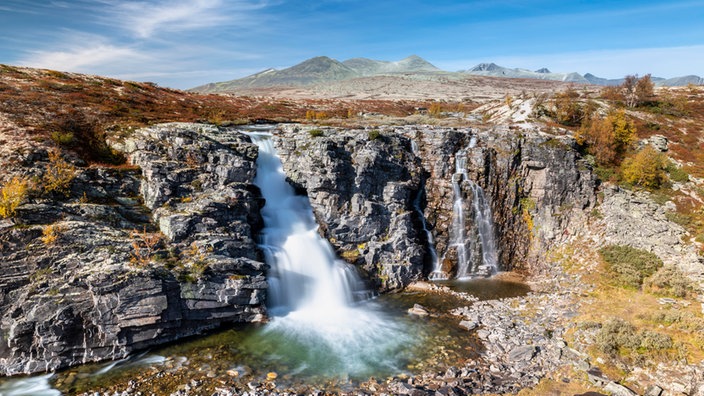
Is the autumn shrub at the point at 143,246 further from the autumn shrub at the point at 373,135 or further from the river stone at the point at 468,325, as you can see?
the river stone at the point at 468,325

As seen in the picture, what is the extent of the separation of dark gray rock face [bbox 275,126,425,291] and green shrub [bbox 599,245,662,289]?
16.0m

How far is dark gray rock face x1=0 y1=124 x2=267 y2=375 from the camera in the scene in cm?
1986

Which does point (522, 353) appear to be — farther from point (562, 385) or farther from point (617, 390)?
point (617, 390)

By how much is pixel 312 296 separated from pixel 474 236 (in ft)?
57.8

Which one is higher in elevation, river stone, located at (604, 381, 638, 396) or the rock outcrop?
the rock outcrop

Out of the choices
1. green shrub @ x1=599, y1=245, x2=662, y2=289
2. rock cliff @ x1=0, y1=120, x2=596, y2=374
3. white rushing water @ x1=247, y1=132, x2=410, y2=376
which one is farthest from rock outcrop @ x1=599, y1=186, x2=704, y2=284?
white rushing water @ x1=247, y1=132, x2=410, y2=376

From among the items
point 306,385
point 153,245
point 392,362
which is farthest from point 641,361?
point 153,245

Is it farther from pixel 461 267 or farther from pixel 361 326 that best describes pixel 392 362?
pixel 461 267

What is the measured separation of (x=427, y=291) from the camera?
3173 cm

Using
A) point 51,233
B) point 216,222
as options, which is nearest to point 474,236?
point 216,222

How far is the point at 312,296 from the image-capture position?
28.6 m

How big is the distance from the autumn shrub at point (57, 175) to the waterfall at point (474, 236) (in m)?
32.3

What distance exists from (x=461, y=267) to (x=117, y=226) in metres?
29.4

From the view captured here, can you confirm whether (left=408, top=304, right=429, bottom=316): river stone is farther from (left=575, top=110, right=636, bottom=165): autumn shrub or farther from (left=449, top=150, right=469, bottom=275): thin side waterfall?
(left=575, top=110, right=636, bottom=165): autumn shrub
